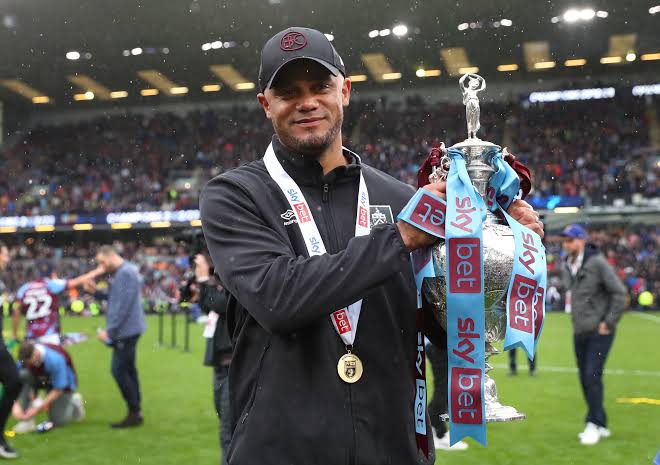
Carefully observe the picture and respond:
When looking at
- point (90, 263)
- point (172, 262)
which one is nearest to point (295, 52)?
point (172, 262)

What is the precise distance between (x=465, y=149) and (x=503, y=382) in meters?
8.69

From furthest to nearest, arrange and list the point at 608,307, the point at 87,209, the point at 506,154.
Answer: the point at 87,209 → the point at 608,307 → the point at 506,154

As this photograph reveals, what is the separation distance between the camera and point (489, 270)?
1.97 metres

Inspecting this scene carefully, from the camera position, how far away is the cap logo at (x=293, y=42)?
1977 mm

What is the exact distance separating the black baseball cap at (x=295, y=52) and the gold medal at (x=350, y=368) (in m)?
0.73

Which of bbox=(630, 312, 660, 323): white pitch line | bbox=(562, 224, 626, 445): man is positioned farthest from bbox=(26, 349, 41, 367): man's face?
bbox=(630, 312, 660, 323): white pitch line

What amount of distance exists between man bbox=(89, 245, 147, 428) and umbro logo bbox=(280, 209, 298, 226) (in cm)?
659

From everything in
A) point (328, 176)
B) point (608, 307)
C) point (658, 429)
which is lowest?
point (658, 429)

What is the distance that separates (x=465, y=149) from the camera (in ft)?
6.80

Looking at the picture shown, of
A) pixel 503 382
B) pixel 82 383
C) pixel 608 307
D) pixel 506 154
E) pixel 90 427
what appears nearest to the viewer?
pixel 506 154

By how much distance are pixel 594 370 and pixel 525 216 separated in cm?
521

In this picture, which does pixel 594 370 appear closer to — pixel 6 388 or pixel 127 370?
pixel 127 370

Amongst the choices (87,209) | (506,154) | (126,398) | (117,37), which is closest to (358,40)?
(117,37)

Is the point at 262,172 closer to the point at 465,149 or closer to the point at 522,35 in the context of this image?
the point at 465,149
